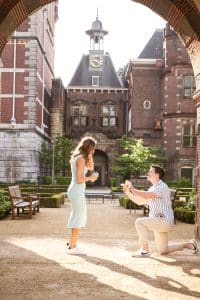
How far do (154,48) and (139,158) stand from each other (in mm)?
11646

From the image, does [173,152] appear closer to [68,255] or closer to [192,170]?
[192,170]

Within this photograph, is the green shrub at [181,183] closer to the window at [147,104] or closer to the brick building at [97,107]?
the window at [147,104]

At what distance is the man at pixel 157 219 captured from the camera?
7906 mm

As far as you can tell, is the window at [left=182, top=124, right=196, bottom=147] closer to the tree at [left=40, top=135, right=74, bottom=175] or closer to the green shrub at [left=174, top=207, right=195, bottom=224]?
the tree at [left=40, top=135, right=74, bottom=175]

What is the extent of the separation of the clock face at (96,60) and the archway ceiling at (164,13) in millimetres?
38922

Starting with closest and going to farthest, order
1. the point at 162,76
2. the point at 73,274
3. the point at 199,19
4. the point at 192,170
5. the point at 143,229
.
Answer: the point at 73,274 → the point at 143,229 → the point at 199,19 → the point at 192,170 → the point at 162,76

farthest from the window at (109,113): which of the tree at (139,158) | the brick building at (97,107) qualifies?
the tree at (139,158)

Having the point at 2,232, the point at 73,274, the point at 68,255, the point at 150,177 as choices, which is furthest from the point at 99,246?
the point at 2,232

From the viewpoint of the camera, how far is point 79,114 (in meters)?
47.4

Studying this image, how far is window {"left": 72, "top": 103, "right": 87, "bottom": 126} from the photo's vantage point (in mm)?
47219

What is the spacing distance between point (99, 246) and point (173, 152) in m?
29.6

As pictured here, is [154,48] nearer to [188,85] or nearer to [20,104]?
[188,85]

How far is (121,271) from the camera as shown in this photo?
6824 mm

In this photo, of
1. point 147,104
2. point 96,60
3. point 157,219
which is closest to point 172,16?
point 157,219
